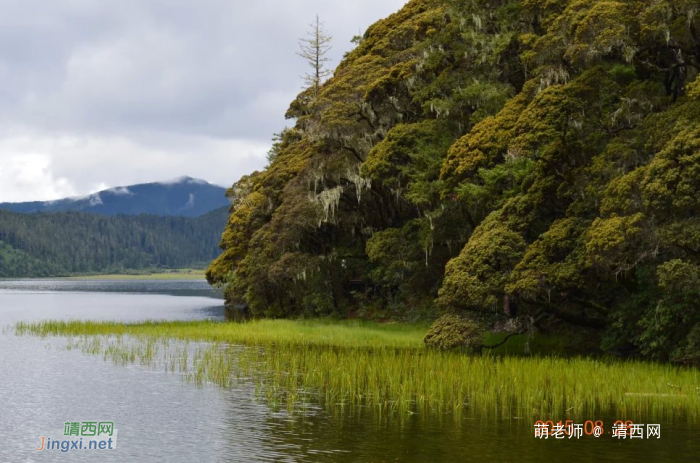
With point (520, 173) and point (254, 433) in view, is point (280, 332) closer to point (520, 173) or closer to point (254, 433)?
point (520, 173)

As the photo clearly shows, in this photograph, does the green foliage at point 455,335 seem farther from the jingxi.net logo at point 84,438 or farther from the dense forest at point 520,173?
the jingxi.net logo at point 84,438

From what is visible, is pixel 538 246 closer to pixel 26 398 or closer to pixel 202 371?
pixel 202 371

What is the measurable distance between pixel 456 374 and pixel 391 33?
3444 cm

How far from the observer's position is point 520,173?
34656 millimetres

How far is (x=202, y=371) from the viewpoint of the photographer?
2995 centimetres

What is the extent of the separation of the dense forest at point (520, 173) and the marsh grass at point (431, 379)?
357 centimetres

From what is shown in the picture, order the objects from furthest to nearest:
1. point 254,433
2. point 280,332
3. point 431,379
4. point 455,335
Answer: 1. point 280,332
2. point 455,335
3. point 431,379
4. point 254,433

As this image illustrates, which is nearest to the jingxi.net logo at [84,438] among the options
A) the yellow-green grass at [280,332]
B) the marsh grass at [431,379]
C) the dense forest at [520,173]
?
the marsh grass at [431,379]

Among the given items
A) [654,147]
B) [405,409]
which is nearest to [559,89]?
[654,147]

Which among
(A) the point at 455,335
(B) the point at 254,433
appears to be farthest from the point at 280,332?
(B) the point at 254,433

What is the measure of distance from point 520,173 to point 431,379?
41.7 feet

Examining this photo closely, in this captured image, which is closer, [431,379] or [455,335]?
[431,379]

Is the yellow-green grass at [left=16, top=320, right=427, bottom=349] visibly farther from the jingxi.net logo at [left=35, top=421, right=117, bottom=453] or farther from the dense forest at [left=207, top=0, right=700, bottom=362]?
the jingxi.net logo at [left=35, top=421, right=117, bottom=453]

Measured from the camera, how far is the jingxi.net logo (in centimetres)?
1853
